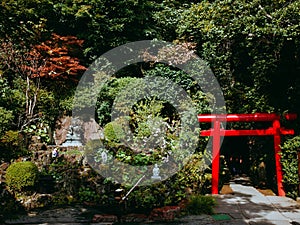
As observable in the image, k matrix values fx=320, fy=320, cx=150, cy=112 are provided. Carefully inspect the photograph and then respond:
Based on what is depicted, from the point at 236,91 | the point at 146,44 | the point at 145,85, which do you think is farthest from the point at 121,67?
the point at 236,91

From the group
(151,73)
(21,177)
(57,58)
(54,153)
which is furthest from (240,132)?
(57,58)

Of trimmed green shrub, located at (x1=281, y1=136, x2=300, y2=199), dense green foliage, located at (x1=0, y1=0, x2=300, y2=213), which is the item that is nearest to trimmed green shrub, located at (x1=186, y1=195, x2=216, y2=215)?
dense green foliage, located at (x1=0, y1=0, x2=300, y2=213)

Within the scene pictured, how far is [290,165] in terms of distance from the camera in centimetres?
755

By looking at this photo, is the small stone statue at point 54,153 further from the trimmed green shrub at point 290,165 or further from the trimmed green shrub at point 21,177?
the trimmed green shrub at point 290,165

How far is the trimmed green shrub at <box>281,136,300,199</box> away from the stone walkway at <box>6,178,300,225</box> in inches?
11.3

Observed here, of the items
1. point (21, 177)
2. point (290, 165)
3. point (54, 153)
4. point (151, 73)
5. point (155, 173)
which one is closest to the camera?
point (155, 173)

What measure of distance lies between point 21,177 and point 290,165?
20.5 feet

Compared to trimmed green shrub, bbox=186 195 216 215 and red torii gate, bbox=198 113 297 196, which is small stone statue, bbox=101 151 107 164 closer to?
trimmed green shrub, bbox=186 195 216 215

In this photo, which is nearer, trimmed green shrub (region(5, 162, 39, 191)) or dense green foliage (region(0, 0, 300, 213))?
dense green foliage (region(0, 0, 300, 213))

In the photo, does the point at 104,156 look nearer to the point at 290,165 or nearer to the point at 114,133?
the point at 114,133

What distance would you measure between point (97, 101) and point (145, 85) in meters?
2.04

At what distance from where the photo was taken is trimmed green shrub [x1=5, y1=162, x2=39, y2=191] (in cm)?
727

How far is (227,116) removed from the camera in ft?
26.6

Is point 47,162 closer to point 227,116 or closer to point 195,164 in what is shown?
point 195,164
